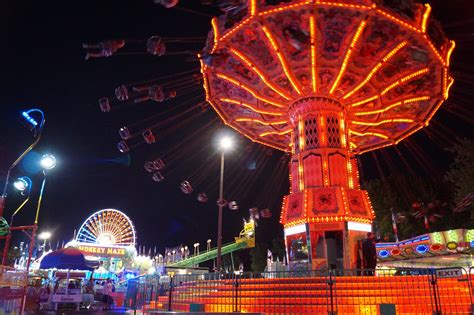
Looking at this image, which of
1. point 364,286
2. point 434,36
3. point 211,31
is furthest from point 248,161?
point 364,286

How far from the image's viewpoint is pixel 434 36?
1717cm

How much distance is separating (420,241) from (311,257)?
15.7m

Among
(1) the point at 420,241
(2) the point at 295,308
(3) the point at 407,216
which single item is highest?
(3) the point at 407,216

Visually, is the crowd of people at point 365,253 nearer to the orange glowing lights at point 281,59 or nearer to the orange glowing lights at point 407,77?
the orange glowing lights at point 407,77

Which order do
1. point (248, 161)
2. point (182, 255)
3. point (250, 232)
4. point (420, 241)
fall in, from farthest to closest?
1. point (182, 255)
2. point (250, 232)
3. point (248, 161)
4. point (420, 241)

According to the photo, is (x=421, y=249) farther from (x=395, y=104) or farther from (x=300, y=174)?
(x=300, y=174)

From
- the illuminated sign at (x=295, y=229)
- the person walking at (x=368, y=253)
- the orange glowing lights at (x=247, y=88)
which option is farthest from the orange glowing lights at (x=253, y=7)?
the person walking at (x=368, y=253)

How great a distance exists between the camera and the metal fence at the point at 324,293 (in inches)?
433

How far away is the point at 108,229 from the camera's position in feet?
195

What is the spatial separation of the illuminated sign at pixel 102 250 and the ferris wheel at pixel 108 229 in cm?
110

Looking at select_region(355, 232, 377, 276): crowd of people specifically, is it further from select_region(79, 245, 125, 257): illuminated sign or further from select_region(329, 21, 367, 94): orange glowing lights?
select_region(79, 245, 125, 257): illuminated sign

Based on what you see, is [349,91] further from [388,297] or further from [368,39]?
[388,297]

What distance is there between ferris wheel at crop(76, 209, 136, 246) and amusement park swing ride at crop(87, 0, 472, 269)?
4044 cm

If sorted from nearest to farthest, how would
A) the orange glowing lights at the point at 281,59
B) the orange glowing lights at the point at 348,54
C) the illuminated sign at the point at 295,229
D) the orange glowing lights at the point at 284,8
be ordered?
the orange glowing lights at the point at 284,8 < the orange glowing lights at the point at 348,54 < the orange glowing lights at the point at 281,59 < the illuminated sign at the point at 295,229
